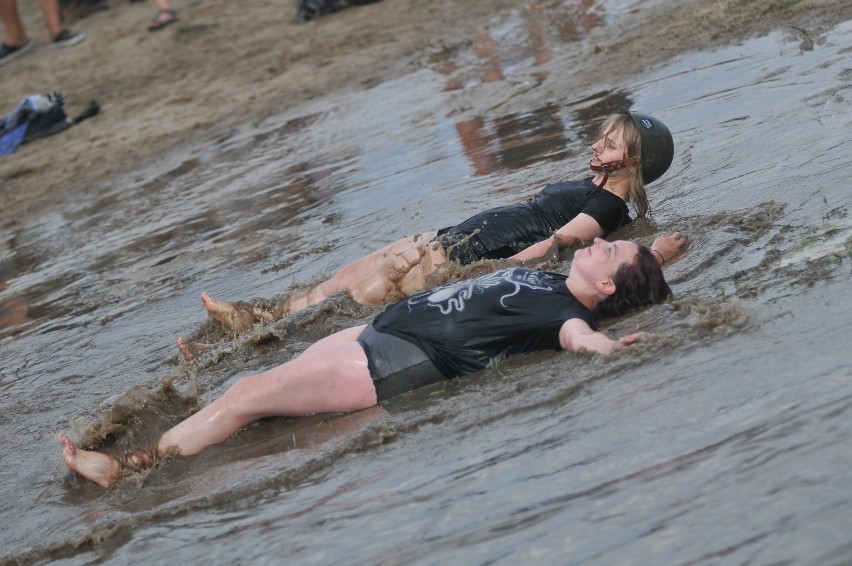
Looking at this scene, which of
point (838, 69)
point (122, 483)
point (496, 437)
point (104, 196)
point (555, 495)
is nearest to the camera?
point (555, 495)

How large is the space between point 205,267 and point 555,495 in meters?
5.49

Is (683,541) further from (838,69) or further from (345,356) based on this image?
(838,69)

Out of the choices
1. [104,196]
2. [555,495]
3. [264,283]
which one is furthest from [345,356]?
[104,196]

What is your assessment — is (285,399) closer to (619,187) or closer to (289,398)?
(289,398)

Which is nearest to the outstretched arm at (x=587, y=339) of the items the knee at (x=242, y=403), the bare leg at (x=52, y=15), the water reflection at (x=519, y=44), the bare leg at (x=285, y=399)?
the bare leg at (x=285, y=399)

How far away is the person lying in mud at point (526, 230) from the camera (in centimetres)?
666

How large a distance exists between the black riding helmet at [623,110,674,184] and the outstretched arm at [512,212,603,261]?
47cm

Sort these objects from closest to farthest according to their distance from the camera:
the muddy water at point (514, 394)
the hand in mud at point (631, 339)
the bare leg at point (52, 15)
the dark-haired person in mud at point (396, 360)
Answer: the muddy water at point (514, 394) → the hand in mud at point (631, 339) → the dark-haired person in mud at point (396, 360) → the bare leg at point (52, 15)

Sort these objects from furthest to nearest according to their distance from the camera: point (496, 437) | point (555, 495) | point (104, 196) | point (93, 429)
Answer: point (104, 196) < point (93, 429) < point (496, 437) < point (555, 495)

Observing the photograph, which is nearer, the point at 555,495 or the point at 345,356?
the point at 555,495

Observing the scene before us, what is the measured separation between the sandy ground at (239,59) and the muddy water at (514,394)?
5.88 feet

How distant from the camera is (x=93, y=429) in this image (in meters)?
5.27

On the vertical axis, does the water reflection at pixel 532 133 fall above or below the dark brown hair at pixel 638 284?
below

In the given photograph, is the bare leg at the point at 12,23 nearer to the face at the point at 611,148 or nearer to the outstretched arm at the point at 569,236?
the face at the point at 611,148
